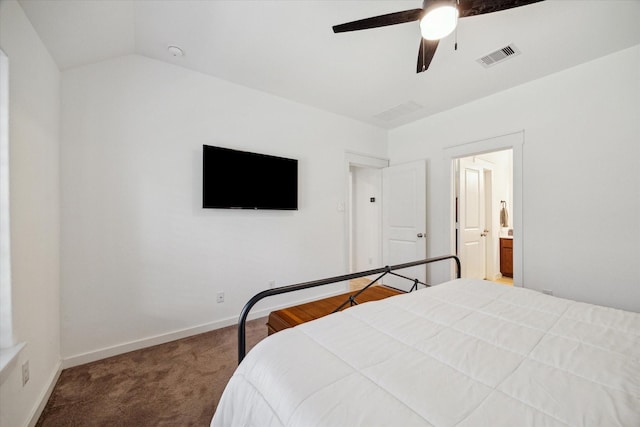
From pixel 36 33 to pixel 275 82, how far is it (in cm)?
183

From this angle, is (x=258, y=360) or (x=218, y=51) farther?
(x=218, y=51)

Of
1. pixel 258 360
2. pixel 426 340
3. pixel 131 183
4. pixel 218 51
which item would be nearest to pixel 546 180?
pixel 426 340

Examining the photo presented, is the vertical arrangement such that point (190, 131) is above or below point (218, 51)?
below

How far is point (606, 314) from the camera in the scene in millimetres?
1366

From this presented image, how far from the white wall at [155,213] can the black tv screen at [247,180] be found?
13cm

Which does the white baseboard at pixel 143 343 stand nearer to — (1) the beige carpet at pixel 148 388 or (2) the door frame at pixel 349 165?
(1) the beige carpet at pixel 148 388

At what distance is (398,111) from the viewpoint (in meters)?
3.63

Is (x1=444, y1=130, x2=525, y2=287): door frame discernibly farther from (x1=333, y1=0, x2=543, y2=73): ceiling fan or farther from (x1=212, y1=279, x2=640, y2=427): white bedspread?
(x1=333, y1=0, x2=543, y2=73): ceiling fan

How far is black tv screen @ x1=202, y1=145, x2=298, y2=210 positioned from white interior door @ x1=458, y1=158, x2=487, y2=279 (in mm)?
2451

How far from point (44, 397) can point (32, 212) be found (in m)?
1.19

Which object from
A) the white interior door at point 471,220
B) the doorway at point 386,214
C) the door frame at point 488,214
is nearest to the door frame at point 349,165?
the doorway at point 386,214

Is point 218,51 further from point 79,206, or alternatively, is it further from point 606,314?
point 606,314

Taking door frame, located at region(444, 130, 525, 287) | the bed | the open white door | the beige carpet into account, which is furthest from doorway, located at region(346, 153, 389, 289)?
the bed

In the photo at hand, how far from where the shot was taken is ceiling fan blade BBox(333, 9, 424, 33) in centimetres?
146
